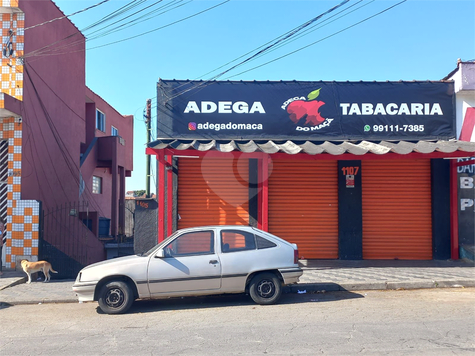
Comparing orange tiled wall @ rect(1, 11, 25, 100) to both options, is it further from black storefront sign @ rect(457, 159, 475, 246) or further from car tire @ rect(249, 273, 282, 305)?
black storefront sign @ rect(457, 159, 475, 246)

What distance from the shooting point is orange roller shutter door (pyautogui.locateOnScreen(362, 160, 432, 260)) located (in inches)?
499

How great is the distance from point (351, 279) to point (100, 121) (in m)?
17.8

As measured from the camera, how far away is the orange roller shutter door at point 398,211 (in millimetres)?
12680

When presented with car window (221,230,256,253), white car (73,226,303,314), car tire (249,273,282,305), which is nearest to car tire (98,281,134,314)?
white car (73,226,303,314)

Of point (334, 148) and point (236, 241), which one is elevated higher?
point (334, 148)

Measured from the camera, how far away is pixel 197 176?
41.7ft

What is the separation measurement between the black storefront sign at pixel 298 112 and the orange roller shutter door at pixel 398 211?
1.05 metres

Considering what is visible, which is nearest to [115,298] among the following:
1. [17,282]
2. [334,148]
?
[17,282]

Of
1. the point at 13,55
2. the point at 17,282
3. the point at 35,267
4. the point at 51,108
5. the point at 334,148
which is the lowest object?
the point at 17,282

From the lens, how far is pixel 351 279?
9633 mm

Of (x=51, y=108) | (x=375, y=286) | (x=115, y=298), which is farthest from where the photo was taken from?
(x=51, y=108)

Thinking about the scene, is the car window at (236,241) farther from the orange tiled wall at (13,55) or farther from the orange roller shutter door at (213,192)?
the orange tiled wall at (13,55)

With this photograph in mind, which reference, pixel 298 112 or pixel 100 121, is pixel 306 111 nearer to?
pixel 298 112

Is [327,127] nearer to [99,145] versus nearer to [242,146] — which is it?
[242,146]
